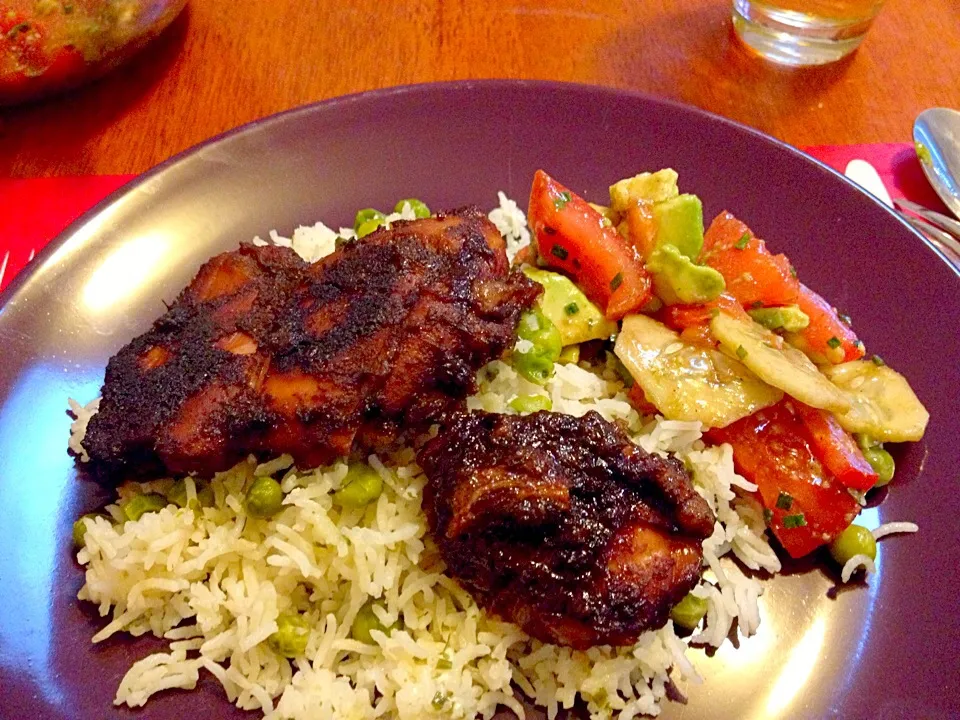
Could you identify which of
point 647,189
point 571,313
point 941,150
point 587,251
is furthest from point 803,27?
point 571,313

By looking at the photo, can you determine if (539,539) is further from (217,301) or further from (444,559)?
(217,301)

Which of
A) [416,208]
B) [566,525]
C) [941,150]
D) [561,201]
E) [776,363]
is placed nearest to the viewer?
[566,525]

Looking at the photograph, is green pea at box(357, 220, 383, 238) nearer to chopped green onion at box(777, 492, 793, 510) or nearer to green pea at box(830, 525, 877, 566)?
chopped green onion at box(777, 492, 793, 510)

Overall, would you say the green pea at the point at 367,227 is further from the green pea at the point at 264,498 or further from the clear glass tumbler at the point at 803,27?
the clear glass tumbler at the point at 803,27

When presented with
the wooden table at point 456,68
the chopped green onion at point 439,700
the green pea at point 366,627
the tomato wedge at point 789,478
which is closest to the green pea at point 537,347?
the tomato wedge at point 789,478

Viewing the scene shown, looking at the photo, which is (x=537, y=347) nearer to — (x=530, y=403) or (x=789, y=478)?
(x=530, y=403)

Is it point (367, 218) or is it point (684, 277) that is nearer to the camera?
point (684, 277)
